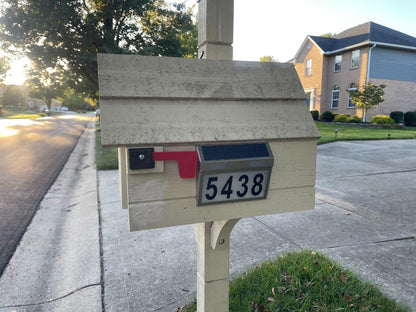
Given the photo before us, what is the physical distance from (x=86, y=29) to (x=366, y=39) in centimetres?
1722

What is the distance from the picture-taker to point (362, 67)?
66.3ft

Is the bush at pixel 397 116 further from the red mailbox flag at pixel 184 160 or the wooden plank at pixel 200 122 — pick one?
the red mailbox flag at pixel 184 160

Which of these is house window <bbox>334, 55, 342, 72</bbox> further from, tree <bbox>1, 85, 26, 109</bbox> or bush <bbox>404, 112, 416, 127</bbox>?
tree <bbox>1, 85, 26, 109</bbox>

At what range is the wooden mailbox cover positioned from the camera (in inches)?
51.1

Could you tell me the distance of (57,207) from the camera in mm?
5125

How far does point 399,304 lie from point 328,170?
5136 millimetres

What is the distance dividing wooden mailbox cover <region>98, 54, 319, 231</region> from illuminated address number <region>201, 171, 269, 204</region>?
44 millimetres

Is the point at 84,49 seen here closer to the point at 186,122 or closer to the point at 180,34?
the point at 180,34

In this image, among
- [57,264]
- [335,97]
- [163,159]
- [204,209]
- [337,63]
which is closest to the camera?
[163,159]

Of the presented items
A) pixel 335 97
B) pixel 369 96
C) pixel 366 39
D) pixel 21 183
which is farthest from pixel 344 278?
pixel 335 97

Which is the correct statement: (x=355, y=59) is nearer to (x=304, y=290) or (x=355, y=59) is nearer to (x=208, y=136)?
(x=304, y=290)

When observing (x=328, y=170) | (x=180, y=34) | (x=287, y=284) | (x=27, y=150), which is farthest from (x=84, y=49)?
(x=287, y=284)

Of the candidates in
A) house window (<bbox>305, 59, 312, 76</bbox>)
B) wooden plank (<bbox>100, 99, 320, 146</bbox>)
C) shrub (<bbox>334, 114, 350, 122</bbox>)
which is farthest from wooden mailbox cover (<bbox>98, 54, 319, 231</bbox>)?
house window (<bbox>305, 59, 312, 76</bbox>)

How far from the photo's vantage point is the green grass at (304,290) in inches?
Answer: 83.8
